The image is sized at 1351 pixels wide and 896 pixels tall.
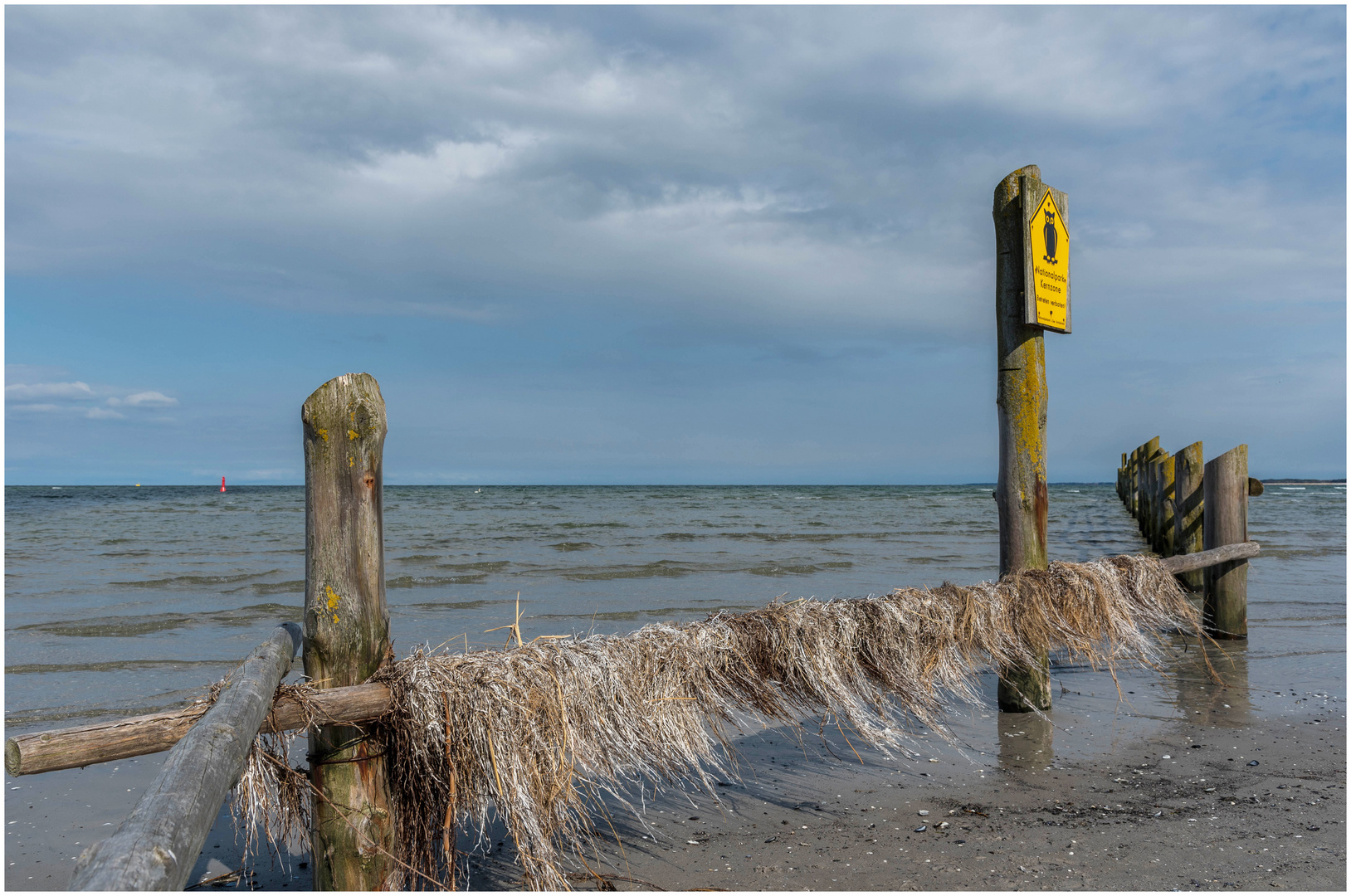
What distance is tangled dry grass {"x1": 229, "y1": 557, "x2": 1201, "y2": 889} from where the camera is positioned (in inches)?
112

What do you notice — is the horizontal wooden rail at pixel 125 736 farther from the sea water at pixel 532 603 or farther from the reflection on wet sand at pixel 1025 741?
the reflection on wet sand at pixel 1025 741

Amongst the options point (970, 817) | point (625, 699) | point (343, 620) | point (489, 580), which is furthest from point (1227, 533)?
point (489, 580)

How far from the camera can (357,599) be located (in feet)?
9.59

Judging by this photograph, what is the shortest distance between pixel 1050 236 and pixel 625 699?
13.6 feet

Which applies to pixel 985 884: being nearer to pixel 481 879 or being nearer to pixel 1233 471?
pixel 481 879

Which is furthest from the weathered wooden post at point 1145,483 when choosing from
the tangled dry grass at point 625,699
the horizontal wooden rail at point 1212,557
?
the tangled dry grass at point 625,699

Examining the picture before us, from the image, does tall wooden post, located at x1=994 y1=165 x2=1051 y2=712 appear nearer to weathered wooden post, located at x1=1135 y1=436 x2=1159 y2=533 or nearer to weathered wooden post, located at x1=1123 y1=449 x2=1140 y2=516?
weathered wooden post, located at x1=1135 y1=436 x2=1159 y2=533

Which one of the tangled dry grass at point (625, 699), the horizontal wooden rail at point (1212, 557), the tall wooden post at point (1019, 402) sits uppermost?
the tall wooden post at point (1019, 402)

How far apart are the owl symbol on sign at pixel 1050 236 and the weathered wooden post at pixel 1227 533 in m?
3.56

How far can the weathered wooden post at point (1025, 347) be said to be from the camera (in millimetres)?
5035

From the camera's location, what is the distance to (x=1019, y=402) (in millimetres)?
5105

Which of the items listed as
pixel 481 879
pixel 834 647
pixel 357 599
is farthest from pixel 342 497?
pixel 834 647

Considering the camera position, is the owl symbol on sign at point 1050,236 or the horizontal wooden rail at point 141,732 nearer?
the horizontal wooden rail at point 141,732

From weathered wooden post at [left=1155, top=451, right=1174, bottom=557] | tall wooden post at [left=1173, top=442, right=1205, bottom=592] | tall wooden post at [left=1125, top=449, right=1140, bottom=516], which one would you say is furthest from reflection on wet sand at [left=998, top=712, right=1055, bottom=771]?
tall wooden post at [left=1125, top=449, right=1140, bottom=516]
